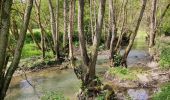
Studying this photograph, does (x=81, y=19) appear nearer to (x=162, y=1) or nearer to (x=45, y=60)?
(x=45, y=60)

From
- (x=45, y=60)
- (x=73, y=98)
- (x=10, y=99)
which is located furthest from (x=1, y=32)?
(x=45, y=60)

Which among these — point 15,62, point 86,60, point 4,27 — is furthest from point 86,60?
point 4,27

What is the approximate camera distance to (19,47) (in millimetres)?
7281

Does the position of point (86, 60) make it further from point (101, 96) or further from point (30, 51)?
point (30, 51)

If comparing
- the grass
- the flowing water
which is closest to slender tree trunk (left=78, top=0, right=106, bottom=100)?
the flowing water

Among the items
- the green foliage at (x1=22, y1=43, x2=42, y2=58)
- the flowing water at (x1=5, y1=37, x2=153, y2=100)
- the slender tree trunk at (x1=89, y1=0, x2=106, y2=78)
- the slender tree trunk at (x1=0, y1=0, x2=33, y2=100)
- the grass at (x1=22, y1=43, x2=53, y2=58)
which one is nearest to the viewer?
the slender tree trunk at (x1=0, y1=0, x2=33, y2=100)

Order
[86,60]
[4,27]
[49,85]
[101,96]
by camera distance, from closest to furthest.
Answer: [4,27], [101,96], [86,60], [49,85]

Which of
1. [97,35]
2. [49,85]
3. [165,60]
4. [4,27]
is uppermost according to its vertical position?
[4,27]

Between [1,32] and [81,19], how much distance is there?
9524 millimetres

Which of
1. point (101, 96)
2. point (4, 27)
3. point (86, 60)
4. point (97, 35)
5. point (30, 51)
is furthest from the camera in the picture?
point (30, 51)

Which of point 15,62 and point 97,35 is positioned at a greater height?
point 15,62

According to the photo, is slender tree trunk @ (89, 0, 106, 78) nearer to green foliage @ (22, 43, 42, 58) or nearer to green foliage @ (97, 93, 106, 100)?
green foliage @ (97, 93, 106, 100)

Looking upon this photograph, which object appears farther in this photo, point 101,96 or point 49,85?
point 49,85

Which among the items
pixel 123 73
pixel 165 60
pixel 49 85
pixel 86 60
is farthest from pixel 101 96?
pixel 165 60
